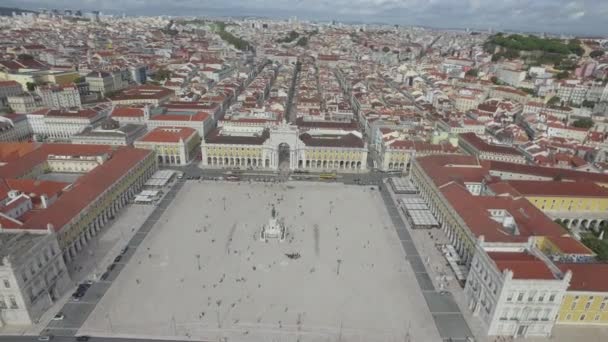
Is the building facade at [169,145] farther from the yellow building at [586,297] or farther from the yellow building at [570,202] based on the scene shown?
the yellow building at [586,297]

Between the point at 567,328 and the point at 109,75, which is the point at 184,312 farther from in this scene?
the point at 109,75

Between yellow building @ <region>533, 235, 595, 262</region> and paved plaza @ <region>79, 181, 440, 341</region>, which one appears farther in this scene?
yellow building @ <region>533, 235, 595, 262</region>

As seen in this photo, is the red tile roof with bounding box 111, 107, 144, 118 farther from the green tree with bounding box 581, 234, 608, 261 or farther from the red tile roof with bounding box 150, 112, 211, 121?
the green tree with bounding box 581, 234, 608, 261

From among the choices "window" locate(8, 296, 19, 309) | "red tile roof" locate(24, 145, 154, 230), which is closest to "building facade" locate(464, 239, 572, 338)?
"window" locate(8, 296, 19, 309)

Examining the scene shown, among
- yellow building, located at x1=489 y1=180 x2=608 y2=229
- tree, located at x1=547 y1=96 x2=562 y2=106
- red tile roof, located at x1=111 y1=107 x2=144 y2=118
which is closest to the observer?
yellow building, located at x1=489 y1=180 x2=608 y2=229

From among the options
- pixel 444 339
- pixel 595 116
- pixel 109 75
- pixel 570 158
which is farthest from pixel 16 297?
pixel 595 116

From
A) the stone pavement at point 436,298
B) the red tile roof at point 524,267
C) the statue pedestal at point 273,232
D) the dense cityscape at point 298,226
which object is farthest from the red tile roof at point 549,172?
the statue pedestal at point 273,232
